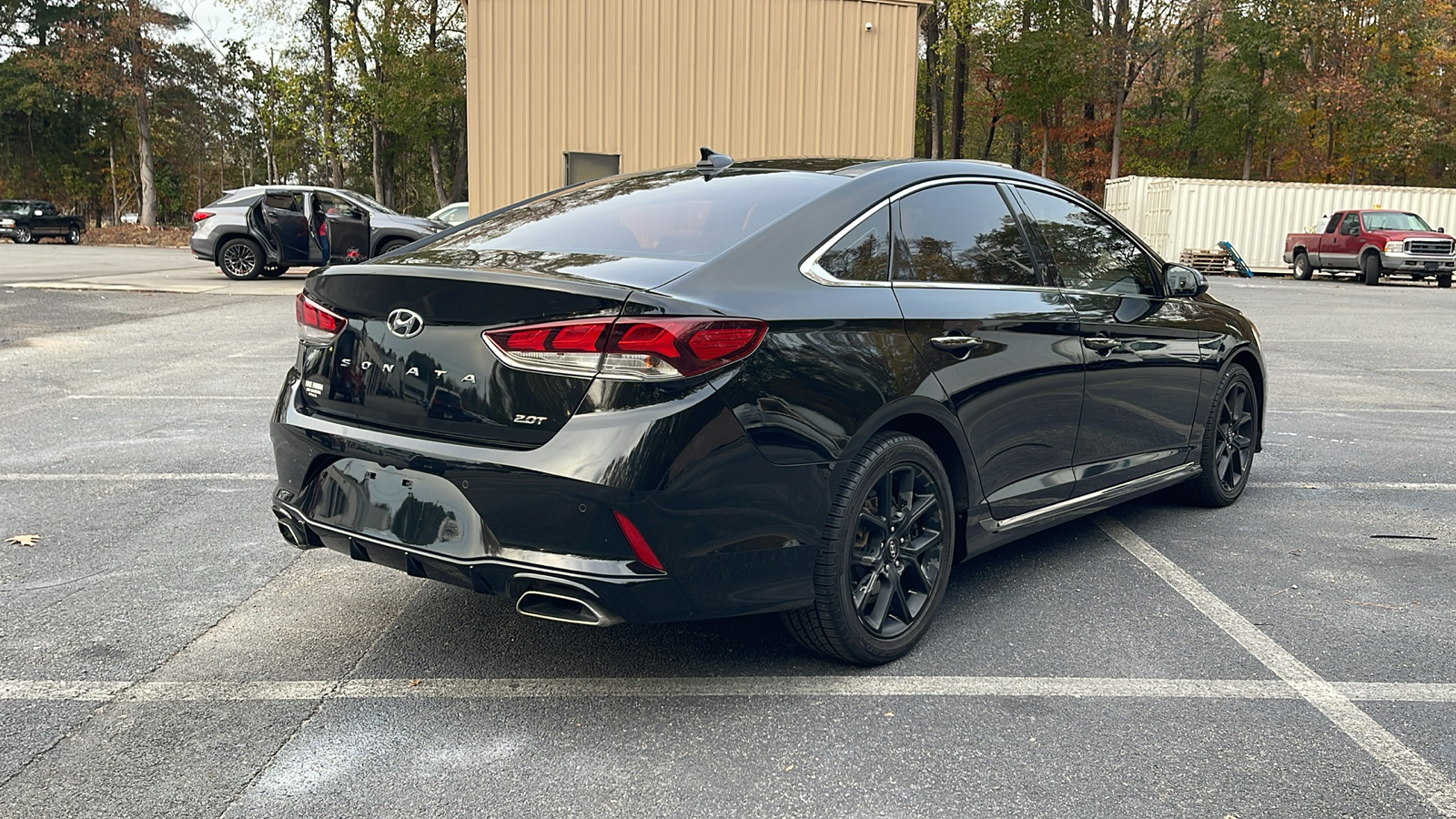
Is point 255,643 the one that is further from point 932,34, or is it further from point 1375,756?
point 932,34

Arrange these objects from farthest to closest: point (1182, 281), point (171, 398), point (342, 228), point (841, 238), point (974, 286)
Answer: point (342, 228) → point (171, 398) → point (1182, 281) → point (974, 286) → point (841, 238)

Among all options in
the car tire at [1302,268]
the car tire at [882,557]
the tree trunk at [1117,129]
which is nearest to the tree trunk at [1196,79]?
the tree trunk at [1117,129]

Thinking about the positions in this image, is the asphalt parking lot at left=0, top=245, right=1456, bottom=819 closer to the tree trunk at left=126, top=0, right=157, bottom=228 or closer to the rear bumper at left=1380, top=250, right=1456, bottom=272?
the rear bumper at left=1380, top=250, right=1456, bottom=272

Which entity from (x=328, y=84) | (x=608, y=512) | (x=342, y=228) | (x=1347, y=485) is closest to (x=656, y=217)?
(x=608, y=512)

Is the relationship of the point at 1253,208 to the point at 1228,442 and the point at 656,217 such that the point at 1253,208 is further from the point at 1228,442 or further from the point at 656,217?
the point at 656,217

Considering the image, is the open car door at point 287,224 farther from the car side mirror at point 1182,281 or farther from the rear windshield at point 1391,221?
the rear windshield at point 1391,221

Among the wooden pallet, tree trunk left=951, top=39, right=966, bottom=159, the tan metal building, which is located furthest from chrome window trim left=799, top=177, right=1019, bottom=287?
tree trunk left=951, top=39, right=966, bottom=159

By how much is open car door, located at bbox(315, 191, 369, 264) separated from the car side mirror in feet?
52.2

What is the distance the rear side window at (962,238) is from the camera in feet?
12.0

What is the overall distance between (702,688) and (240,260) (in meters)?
18.3

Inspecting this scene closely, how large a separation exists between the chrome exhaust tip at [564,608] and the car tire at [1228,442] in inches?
135

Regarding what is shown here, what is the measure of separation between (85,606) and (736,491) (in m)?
2.39

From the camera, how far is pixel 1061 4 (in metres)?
44.2

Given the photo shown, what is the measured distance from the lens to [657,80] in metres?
17.8
